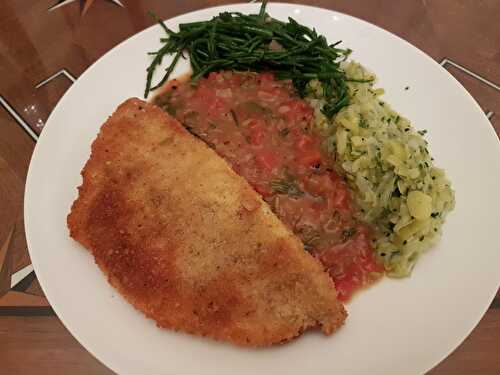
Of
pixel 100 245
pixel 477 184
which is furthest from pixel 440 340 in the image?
pixel 100 245

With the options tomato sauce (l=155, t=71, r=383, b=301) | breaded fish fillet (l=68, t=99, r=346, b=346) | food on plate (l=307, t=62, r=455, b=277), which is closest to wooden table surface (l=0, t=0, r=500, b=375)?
breaded fish fillet (l=68, t=99, r=346, b=346)

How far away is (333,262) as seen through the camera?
269 cm

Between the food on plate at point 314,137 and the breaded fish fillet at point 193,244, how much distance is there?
0.24m

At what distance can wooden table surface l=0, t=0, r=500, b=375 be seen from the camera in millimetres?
2641

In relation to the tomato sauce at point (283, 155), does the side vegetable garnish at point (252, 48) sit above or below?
above

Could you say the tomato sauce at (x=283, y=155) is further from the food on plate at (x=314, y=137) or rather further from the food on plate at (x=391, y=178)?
the food on plate at (x=391, y=178)

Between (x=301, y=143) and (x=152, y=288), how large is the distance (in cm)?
133

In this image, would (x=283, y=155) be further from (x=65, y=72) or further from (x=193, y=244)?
(x=65, y=72)

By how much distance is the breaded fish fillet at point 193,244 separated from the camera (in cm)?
241

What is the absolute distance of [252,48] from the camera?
134 inches

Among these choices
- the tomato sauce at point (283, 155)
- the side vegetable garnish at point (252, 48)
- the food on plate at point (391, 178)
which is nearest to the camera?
the food on plate at point (391, 178)

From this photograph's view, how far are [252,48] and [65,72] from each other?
1.56 meters

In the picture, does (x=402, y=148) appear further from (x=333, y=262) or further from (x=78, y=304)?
(x=78, y=304)

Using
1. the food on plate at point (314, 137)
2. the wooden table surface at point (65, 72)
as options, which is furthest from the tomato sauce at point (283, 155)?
the wooden table surface at point (65, 72)
